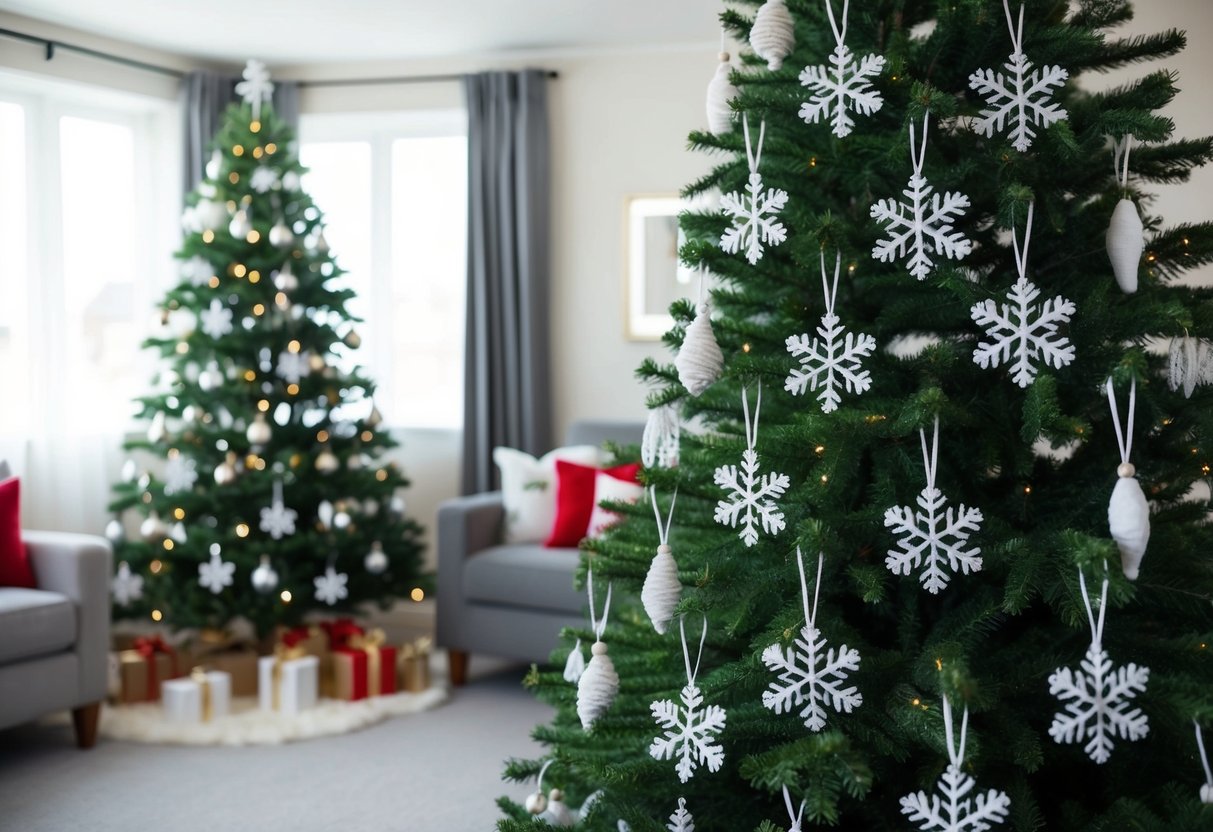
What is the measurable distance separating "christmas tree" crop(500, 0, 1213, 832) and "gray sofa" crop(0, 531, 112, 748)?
2382 millimetres

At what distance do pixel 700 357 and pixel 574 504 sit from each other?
286 centimetres

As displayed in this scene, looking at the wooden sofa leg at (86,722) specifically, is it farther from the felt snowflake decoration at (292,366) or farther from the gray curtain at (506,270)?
the gray curtain at (506,270)

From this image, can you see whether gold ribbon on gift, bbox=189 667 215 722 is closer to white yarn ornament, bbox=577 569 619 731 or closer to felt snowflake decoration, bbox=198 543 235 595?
felt snowflake decoration, bbox=198 543 235 595

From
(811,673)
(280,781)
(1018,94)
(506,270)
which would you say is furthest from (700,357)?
(506,270)

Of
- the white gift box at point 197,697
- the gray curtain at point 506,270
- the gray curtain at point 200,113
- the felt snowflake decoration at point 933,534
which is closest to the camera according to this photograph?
the felt snowflake decoration at point 933,534

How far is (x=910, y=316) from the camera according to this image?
181cm

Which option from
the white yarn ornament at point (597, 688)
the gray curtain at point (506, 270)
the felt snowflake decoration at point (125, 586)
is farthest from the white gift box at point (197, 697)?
the white yarn ornament at point (597, 688)

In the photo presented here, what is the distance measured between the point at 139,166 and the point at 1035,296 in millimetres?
4966

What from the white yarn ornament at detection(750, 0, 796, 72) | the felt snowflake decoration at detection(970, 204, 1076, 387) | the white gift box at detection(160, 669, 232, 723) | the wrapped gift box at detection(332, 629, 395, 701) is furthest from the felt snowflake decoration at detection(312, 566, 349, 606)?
the felt snowflake decoration at detection(970, 204, 1076, 387)

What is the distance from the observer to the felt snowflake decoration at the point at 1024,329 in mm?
1618

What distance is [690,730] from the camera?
1737 mm

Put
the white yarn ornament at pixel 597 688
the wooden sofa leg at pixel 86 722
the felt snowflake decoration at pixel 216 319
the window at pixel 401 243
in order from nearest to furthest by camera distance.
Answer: the white yarn ornament at pixel 597 688, the wooden sofa leg at pixel 86 722, the felt snowflake decoration at pixel 216 319, the window at pixel 401 243

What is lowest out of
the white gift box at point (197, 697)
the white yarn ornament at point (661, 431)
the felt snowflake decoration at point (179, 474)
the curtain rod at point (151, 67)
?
the white gift box at point (197, 697)

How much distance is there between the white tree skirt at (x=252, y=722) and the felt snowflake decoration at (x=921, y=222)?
2969 millimetres
